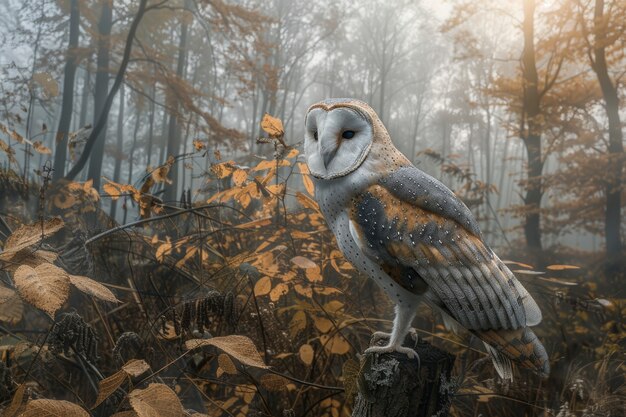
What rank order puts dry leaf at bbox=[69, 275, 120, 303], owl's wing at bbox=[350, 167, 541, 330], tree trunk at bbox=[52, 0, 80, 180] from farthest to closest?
Answer: tree trunk at bbox=[52, 0, 80, 180] → owl's wing at bbox=[350, 167, 541, 330] → dry leaf at bbox=[69, 275, 120, 303]

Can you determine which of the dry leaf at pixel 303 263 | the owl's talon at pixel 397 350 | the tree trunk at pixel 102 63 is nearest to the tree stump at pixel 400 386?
the owl's talon at pixel 397 350

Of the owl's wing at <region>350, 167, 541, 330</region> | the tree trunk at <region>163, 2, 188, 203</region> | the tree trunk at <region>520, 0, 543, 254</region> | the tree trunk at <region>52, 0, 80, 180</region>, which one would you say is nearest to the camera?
the owl's wing at <region>350, 167, 541, 330</region>

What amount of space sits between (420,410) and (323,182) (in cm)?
65

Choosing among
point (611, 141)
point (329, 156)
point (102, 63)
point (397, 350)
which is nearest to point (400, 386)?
point (397, 350)

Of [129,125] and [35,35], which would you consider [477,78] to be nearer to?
[35,35]

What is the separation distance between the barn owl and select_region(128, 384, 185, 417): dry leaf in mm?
558

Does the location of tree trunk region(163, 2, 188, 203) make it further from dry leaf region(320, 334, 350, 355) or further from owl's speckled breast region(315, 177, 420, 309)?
owl's speckled breast region(315, 177, 420, 309)

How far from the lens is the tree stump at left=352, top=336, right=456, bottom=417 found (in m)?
1.03

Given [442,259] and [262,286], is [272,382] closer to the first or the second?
[262,286]

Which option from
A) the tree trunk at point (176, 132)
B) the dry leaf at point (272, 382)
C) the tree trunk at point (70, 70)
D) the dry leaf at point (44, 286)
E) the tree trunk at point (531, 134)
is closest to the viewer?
the dry leaf at point (44, 286)

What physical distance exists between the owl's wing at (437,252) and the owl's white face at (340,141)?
0.09 metres

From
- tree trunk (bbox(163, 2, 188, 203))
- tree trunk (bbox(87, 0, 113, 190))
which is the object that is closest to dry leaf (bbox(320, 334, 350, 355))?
tree trunk (bbox(87, 0, 113, 190))

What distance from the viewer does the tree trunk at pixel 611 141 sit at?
2.66 meters

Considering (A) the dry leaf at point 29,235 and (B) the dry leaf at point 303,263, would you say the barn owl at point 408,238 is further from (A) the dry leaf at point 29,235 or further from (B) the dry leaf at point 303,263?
(A) the dry leaf at point 29,235
